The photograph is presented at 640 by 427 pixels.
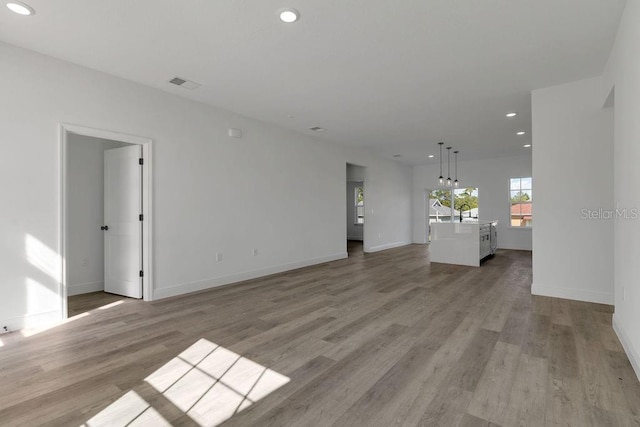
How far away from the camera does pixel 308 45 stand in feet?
10.4

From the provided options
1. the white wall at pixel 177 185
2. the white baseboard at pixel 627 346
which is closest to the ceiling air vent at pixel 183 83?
the white wall at pixel 177 185

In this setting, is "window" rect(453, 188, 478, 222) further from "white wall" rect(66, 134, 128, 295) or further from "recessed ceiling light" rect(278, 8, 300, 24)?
"white wall" rect(66, 134, 128, 295)

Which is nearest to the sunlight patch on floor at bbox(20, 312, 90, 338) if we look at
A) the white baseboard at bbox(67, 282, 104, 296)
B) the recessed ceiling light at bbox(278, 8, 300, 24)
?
the white baseboard at bbox(67, 282, 104, 296)

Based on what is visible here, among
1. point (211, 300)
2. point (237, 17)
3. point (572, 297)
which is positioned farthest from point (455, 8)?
point (211, 300)

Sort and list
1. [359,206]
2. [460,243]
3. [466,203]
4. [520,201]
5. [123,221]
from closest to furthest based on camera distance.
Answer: [123,221] → [460,243] → [520,201] → [466,203] → [359,206]

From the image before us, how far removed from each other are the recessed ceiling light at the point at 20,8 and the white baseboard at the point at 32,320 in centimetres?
275

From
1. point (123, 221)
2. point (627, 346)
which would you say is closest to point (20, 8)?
point (123, 221)

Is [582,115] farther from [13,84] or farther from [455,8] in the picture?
[13,84]

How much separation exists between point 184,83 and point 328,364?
3678 millimetres

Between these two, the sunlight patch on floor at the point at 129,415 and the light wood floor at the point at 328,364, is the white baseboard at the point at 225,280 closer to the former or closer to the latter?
the light wood floor at the point at 328,364

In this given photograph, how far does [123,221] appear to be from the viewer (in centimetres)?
446

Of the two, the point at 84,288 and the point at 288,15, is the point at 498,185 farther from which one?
the point at 84,288

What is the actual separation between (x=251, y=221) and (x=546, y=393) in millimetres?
4488

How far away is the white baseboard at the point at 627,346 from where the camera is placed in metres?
2.23
